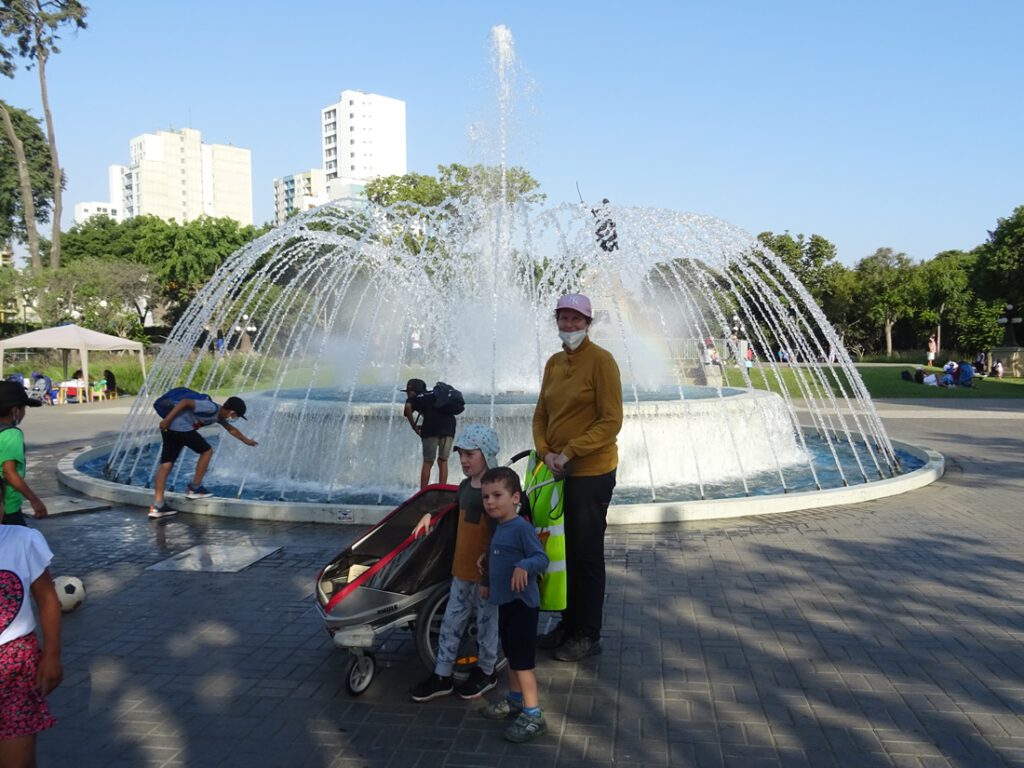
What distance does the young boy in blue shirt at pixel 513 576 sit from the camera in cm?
356

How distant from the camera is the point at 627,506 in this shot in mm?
7645

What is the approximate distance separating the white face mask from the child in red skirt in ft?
8.47

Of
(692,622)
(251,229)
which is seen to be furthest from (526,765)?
(251,229)

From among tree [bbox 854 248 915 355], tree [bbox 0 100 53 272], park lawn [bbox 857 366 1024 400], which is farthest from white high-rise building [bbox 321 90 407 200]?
park lawn [bbox 857 366 1024 400]

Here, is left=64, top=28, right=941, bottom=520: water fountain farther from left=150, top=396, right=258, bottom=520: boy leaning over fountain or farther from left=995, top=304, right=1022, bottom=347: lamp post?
left=995, top=304, right=1022, bottom=347: lamp post

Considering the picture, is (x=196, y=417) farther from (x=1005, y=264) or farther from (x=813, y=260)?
(x=813, y=260)

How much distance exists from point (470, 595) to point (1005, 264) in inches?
1499

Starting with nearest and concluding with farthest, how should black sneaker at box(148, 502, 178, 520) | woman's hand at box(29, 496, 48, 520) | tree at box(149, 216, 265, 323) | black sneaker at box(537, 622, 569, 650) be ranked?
black sneaker at box(537, 622, 569, 650), woman's hand at box(29, 496, 48, 520), black sneaker at box(148, 502, 178, 520), tree at box(149, 216, 265, 323)

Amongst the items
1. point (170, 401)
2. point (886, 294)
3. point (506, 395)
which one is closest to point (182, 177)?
→ point (886, 294)

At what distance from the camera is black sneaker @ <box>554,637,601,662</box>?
4.37 m

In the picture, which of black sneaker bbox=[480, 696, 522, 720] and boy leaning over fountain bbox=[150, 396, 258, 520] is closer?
black sneaker bbox=[480, 696, 522, 720]

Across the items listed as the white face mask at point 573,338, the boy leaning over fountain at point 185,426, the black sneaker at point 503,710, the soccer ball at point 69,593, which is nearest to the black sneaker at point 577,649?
the black sneaker at point 503,710

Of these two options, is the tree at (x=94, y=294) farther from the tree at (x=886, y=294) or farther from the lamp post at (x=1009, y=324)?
the lamp post at (x=1009, y=324)

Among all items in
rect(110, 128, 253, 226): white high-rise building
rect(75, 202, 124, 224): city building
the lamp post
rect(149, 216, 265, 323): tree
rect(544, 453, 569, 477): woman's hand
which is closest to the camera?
rect(544, 453, 569, 477): woman's hand
